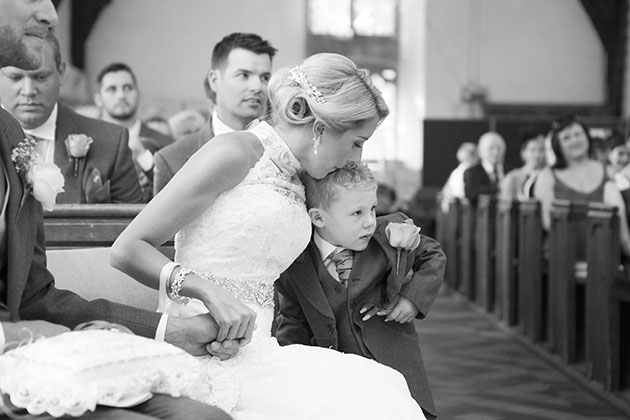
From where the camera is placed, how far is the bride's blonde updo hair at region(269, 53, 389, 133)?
2.74 meters

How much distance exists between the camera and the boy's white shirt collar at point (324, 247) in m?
3.12

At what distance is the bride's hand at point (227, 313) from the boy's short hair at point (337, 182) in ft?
2.08

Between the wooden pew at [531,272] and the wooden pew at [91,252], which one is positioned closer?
the wooden pew at [91,252]

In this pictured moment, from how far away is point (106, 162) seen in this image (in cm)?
441

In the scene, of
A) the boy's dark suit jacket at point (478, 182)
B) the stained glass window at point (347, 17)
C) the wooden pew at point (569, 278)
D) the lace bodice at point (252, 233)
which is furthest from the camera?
the stained glass window at point (347, 17)

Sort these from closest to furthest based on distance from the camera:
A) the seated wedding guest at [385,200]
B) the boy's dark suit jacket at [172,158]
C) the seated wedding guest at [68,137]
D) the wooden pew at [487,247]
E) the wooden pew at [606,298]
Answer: the seated wedding guest at [68,137], the boy's dark suit jacket at [172,158], the wooden pew at [606,298], the wooden pew at [487,247], the seated wedding guest at [385,200]

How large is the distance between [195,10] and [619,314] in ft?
46.4

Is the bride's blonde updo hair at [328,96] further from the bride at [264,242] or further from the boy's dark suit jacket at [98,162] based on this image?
the boy's dark suit jacket at [98,162]

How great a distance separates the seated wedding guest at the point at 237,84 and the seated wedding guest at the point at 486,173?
20.4 ft

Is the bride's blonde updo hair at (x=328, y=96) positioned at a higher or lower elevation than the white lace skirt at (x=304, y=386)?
higher

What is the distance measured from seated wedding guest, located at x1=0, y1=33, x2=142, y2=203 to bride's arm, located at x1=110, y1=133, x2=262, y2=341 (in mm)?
1695

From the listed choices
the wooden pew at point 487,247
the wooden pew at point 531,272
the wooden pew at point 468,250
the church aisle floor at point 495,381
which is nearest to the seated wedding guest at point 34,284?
the church aisle floor at point 495,381

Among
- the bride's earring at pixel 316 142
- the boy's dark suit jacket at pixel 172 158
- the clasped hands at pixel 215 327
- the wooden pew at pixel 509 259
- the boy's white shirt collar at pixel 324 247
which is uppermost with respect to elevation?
the bride's earring at pixel 316 142

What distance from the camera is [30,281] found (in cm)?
245
